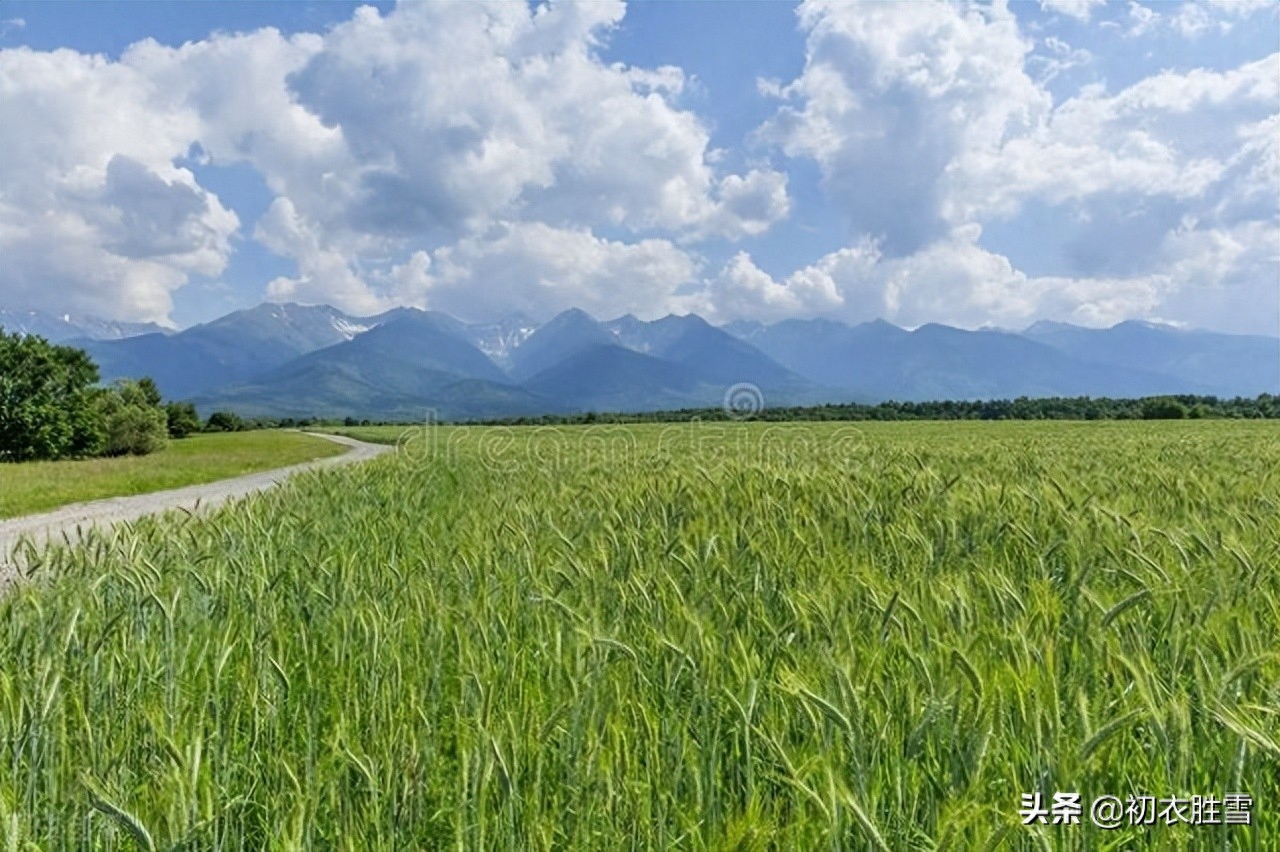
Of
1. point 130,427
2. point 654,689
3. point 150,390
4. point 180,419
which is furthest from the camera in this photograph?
point 180,419

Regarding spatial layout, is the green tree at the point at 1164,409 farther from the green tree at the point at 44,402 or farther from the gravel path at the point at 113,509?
the green tree at the point at 44,402

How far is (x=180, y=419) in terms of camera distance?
8119 cm

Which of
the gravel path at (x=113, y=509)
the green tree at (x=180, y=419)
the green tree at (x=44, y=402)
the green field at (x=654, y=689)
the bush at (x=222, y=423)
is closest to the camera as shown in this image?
the green field at (x=654, y=689)

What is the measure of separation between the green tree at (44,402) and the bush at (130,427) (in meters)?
1.35

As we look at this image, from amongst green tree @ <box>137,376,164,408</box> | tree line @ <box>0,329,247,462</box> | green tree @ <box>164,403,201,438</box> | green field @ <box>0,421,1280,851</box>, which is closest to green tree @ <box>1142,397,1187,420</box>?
green field @ <box>0,421,1280,851</box>

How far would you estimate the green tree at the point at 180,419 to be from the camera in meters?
80.2

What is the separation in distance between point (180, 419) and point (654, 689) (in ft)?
313

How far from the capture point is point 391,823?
1.37 m

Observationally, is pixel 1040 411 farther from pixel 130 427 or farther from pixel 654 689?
pixel 654 689

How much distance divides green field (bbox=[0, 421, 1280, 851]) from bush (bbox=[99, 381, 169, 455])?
181 feet

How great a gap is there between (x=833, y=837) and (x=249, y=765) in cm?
165

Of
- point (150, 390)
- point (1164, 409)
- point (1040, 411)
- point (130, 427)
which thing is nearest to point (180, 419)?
point (150, 390)

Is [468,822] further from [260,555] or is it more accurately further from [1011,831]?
[260,555]

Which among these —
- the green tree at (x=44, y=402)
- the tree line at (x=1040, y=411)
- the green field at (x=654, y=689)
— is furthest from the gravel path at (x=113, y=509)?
the tree line at (x=1040, y=411)
